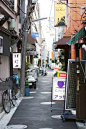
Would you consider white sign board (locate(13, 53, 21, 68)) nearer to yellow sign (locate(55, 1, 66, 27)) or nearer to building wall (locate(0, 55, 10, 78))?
building wall (locate(0, 55, 10, 78))

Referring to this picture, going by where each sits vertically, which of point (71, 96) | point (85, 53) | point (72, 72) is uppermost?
point (85, 53)

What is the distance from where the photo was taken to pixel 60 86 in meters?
10.8

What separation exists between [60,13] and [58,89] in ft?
37.1

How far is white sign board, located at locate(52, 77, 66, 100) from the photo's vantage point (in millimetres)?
10711

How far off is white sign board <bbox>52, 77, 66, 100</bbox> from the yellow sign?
10.8m

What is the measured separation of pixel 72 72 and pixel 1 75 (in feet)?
15.8

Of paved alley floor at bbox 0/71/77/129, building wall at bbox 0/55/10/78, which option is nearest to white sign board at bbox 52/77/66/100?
paved alley floor at bbox 0/71/77/129

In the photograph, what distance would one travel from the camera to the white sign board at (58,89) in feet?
35.1

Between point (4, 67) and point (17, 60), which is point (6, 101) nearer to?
point (4, 67)

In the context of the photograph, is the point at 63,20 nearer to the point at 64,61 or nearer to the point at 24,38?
the point at 24,38

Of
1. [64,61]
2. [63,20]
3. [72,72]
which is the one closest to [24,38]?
[63,20]

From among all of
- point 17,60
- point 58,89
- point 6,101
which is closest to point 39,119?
point 58,89

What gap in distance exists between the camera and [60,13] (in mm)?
20625

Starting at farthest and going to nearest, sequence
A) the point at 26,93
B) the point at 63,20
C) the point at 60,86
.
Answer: the point at 63,20 → the point at 26,93 → the point at 60,86
